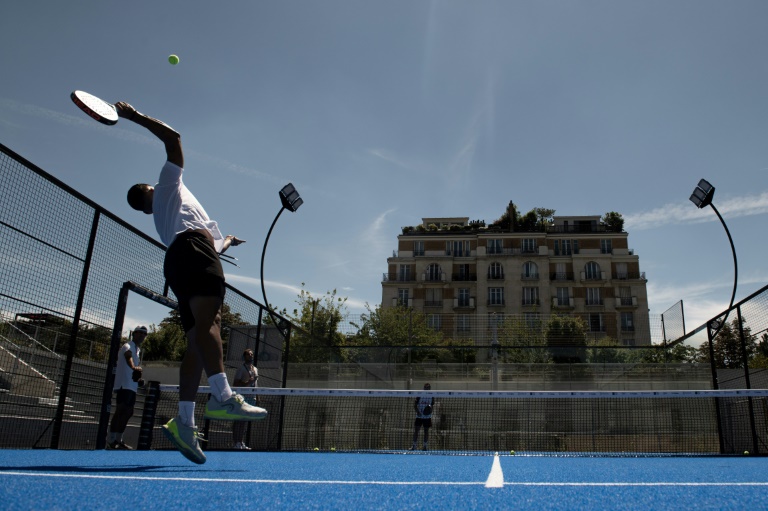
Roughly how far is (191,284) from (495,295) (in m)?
61.9

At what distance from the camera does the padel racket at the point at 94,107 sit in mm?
3590

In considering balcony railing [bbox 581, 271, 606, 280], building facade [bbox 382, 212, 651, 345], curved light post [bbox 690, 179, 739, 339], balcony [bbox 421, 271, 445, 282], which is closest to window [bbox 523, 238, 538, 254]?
building facade [bbox 382, 212, 651, 345]

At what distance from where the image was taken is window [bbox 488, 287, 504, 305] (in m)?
63.4

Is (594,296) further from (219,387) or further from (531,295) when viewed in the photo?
(219,387)

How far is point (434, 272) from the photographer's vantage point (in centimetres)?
6569

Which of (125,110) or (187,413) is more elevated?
(125,110)

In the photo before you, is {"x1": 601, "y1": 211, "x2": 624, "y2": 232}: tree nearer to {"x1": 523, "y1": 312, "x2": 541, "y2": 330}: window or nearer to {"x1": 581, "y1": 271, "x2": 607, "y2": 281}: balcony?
{"x1": 581, "y1": 271, "x2": 607, "y2": 281}: balcony

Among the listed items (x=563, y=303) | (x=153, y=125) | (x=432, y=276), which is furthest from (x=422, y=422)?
(x=563, y=303)

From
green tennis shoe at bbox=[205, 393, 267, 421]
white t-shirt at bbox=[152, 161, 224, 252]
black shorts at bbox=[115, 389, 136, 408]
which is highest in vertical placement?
white t-shirt at bbox=[152, 161, 224, 252]

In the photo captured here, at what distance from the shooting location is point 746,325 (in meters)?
10.3

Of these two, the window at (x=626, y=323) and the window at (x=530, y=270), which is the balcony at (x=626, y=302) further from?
the window at (x=530, y=270)

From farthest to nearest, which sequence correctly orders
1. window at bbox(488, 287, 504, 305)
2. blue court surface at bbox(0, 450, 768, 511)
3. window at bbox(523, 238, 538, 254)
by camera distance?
window at bbox(523, 238, 538, 254)
window at bbox(488, 287, 504, 305)
blue court surface at bbox(0, 450, 768, 511)

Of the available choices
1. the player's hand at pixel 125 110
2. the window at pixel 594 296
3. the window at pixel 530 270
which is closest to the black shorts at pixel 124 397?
the player's hand at pixel 125 110

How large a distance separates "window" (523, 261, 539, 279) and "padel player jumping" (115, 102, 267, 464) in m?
62.0
